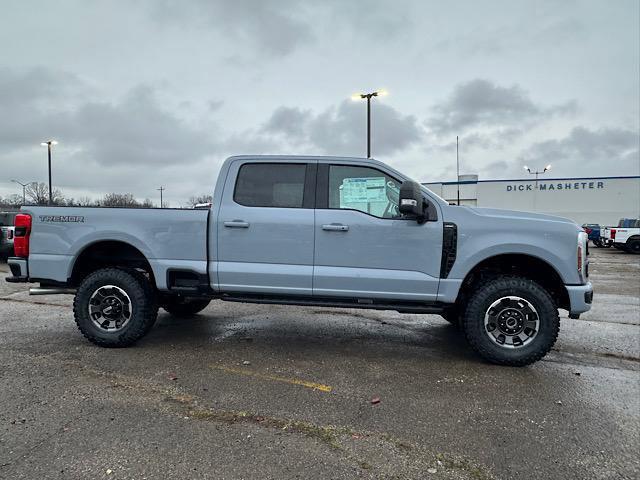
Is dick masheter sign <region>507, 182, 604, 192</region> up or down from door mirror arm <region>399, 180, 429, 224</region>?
up

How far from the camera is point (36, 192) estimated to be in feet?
245

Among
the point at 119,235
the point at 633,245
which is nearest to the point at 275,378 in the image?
the point at 119,235

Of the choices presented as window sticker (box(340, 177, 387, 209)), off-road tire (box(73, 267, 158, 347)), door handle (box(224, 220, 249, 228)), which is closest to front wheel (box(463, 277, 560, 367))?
window sticker (box(340, 177, 387, 209))

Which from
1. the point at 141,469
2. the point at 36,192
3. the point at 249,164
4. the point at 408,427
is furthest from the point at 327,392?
the point at 36,192

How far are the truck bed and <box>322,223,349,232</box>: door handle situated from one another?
1.28 meters

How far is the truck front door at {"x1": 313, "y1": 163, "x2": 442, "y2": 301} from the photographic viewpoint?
421cm

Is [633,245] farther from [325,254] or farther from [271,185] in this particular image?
[271,185]

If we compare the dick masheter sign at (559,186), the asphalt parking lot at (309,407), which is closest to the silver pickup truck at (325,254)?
the asphalt parking lot at (309,407)

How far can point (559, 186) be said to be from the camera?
49812 mm

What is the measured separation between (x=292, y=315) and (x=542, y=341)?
342 cm

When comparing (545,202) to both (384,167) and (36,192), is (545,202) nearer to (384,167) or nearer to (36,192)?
(384,167)

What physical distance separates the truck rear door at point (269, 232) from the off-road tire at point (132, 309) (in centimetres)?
82

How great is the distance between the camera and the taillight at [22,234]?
183 inches

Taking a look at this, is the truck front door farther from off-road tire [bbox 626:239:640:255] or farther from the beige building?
the beige building
